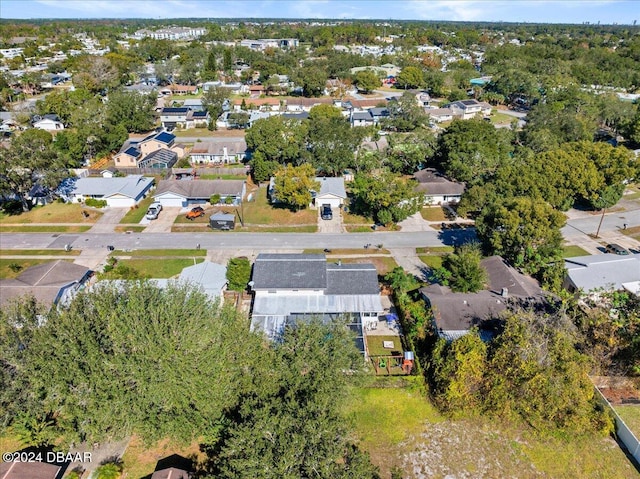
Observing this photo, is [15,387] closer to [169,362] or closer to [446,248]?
[169,362]

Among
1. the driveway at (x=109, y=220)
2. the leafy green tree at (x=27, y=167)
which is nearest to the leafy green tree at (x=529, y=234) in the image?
the driveway at (x=109, y=220)

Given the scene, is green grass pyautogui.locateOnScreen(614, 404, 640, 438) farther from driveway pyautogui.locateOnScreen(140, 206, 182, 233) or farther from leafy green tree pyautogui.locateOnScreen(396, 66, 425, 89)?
leafy green tree pyautogui.locateOnScreen(396, 66, 425, 89)

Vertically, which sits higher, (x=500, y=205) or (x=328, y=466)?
(x=500, y=205)

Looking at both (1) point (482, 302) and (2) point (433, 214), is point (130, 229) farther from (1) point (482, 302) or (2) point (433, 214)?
(1) point (482, 302)

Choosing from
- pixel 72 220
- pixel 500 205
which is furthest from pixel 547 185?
pixel 72 220

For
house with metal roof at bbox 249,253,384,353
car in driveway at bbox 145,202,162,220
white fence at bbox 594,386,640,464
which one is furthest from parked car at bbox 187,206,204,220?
white fence at bbox 594,386,640,464

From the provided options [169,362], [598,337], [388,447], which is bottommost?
[388,447]
